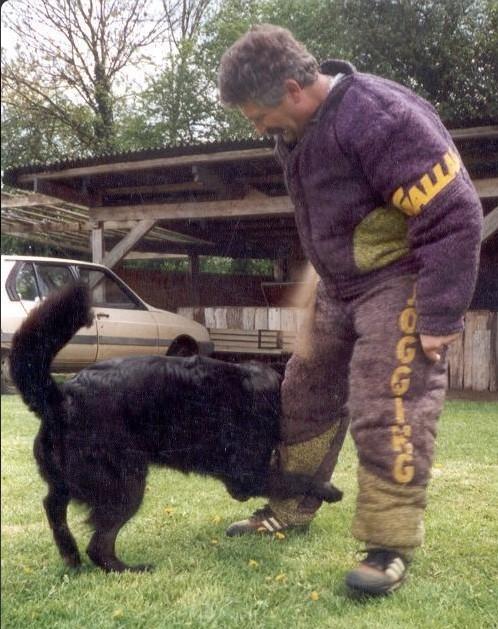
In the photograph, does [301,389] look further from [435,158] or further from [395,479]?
[435,158]

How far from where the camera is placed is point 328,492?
1.61 meters

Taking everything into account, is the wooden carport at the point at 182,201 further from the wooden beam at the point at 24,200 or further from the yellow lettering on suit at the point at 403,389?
the yellow lettering on suit at the point at 403,389

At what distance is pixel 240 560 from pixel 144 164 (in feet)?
→ 2.94

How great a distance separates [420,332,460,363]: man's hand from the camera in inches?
49.8

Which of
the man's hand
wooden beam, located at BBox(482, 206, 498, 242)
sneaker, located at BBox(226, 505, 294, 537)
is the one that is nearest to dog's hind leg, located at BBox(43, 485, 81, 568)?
sneaker, located at BBox(226, 505, 294, 537)

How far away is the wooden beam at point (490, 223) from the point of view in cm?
134

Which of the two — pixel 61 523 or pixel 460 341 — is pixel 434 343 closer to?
pixel 460 341

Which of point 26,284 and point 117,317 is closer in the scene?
point 26,284

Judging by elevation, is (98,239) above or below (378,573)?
above

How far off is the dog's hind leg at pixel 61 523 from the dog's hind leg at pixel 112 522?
0.15ft

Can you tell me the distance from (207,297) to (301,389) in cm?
39

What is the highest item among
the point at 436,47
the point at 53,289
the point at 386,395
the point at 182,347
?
the point at 436,47

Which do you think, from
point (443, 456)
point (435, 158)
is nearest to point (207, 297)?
point (435, 158)

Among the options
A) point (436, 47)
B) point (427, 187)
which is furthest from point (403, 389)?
point (436, 47)
